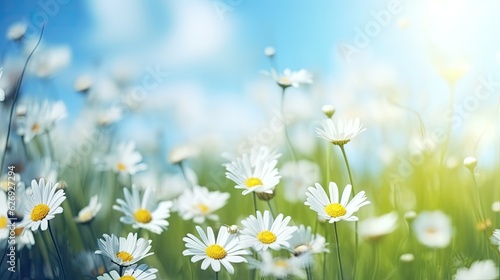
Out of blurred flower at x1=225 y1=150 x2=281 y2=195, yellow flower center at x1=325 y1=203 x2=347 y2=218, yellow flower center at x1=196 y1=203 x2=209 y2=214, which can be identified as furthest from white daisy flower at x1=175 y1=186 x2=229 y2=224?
yellow flower center at x1=325 y1=203 x2=347 y2=218

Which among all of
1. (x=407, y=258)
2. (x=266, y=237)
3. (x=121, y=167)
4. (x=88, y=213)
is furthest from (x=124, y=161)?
(x=407, y=258)

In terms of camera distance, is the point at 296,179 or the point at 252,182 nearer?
the point at 252,182

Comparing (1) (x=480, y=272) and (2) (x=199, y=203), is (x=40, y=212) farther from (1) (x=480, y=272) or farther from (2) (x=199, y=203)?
(1) (x=480, y=272)

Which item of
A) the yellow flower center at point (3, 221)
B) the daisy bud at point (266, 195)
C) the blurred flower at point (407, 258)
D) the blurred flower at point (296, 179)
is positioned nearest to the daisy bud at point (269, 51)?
the blurred flower at point (296, 179)

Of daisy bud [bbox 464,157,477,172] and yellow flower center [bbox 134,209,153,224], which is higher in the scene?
yellow flower center [bbox 134,209,153,224]

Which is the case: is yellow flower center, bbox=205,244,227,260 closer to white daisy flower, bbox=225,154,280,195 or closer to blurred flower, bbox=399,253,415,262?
white daisy flower, bbox=225,154,280,195

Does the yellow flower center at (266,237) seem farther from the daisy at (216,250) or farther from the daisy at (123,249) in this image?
the daisy at (123,249)

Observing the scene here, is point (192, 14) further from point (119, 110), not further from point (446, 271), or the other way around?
point (446, 271)
